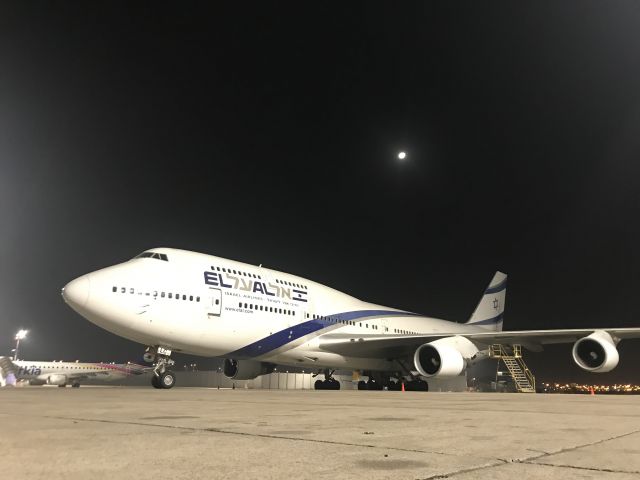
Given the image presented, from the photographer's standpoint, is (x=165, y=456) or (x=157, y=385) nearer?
(x=165, y=456)

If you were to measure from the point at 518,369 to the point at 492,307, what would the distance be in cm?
748

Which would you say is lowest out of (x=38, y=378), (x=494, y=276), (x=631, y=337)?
(x=38, y=378)

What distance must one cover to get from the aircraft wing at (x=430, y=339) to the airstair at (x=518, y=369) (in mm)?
4461

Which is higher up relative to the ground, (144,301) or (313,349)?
(144,301)

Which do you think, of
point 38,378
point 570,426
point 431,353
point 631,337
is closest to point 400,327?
point 431,353

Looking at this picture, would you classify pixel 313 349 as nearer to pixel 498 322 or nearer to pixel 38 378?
pixel 498 322

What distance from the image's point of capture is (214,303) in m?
14.8

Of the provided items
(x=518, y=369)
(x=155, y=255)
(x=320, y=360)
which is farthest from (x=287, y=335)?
(x=518, y=369)

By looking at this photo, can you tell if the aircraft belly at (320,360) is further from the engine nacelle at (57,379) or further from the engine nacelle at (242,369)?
the engine nacelle at (57,379)

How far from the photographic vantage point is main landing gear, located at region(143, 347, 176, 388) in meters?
13.4

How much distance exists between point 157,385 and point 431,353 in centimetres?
907

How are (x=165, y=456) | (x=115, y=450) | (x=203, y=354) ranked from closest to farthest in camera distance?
1. (x=165, y=456)
2. (x=115, y=450)
3. (x=203, y=354)

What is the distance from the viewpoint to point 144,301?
1337cm

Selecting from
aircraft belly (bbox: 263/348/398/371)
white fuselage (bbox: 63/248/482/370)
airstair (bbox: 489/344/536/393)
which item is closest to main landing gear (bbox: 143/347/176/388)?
white fuselage (bbox: 63/248/482/370)
